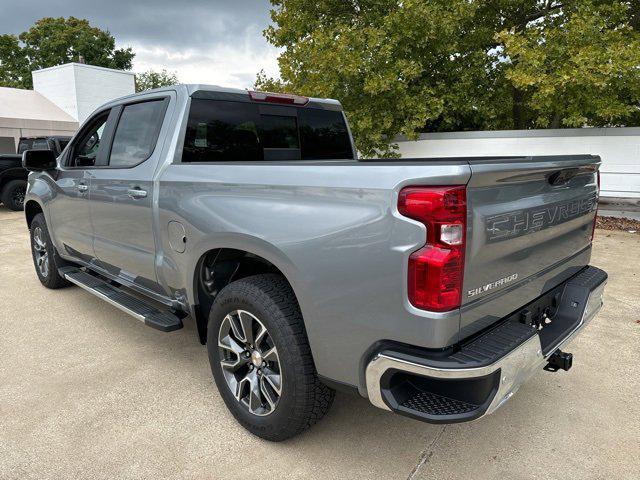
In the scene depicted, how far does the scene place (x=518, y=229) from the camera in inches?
82.0

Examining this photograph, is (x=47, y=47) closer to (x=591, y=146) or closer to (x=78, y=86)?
(x=78, y=86)

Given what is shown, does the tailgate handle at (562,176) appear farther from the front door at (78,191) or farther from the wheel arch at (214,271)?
the front door at (78,191)

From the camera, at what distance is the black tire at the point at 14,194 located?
11656 millimetres

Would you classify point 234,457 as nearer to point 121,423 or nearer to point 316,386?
point 316,386

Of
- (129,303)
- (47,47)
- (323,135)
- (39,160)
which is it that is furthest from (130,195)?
(47,47)

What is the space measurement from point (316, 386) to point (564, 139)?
1127 centimetres

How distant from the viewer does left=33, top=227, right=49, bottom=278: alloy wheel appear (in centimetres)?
512

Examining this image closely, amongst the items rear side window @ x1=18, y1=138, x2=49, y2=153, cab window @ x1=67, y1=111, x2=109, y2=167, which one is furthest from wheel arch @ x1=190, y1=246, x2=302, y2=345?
rear side window @ x1=18, y1=138, x2=49, y2=153

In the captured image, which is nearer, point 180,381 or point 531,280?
point 531,280

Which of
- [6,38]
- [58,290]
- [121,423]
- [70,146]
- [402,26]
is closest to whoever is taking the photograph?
[121,423]

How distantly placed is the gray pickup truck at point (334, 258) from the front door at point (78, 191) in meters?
0.26

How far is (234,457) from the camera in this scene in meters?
2.45

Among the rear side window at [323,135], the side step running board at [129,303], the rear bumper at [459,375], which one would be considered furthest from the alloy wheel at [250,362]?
the rear side window at [323,135]

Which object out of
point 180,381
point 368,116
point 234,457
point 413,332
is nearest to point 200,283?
point 180,381
